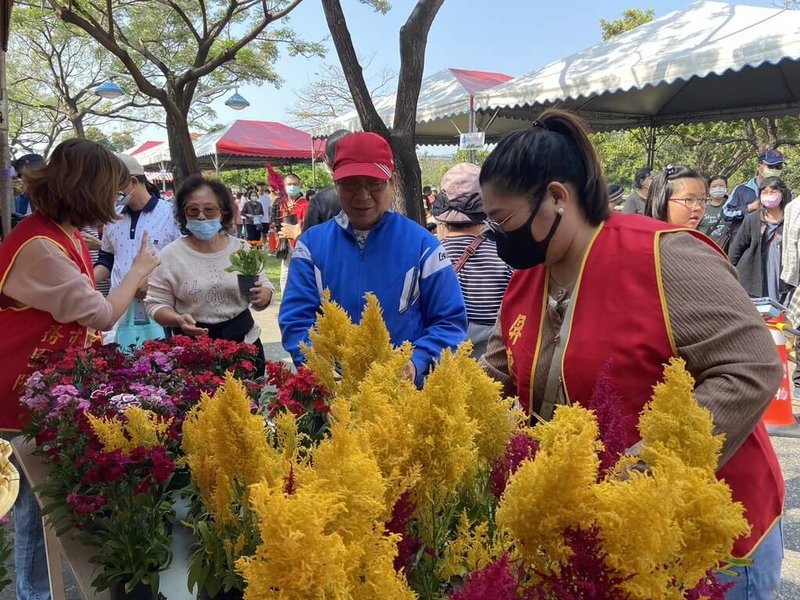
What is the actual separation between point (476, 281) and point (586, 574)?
2.64 m

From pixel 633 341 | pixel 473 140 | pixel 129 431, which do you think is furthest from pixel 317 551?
pixel 473 140

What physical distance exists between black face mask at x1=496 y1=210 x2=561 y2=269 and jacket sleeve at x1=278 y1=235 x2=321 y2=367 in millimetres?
1025

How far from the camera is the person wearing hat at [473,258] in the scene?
3.26m

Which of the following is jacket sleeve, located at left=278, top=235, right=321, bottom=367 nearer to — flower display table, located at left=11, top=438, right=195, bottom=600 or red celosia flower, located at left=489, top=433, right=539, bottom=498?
flower display table, located at left=11, top=438, right=195, bottom=600

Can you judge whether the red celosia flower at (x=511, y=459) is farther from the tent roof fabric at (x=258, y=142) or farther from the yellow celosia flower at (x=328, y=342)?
the tent roof fabric at (x=258, y=142)

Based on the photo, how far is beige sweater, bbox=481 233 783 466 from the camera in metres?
1.13

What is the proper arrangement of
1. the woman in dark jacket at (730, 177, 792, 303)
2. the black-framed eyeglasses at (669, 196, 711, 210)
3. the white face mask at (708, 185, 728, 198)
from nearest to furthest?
the black-framed eyeglasses at (669, 196, 711, 210) < the woman in dark jacket at (730, 177, 792, 303) < the white face mask at (708, 185, 728, 198)

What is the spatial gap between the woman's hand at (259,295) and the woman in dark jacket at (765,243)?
5136mm

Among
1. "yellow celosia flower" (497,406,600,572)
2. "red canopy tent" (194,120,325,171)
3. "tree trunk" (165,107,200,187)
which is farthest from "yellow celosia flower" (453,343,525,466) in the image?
"red canopy tent" (194,120,325,171)

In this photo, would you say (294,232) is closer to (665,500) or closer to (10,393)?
(10,393)

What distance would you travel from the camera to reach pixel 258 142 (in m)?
19.5

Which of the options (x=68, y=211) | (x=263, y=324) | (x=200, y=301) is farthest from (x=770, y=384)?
(x=263, y=324)

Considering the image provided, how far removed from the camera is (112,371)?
1.98 m

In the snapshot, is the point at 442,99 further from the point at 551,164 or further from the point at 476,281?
the point at 551,164
